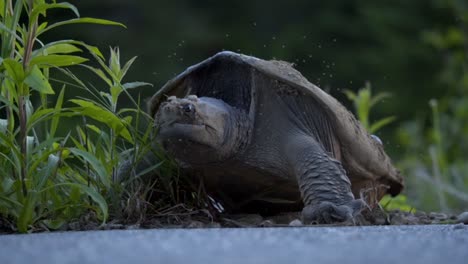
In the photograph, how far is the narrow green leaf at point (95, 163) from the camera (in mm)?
2775

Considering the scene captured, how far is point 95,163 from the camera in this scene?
9.17 feet

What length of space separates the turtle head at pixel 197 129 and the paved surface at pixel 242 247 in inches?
28.9

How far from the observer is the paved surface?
1788mm

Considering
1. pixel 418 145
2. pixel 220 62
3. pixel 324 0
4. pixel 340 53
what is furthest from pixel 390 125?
pixel 220 62

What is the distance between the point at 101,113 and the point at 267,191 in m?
0.78

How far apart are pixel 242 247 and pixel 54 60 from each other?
3.39 ft

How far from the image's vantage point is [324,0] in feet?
56.2

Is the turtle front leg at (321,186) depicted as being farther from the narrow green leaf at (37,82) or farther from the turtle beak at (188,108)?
the narrow green leaf at (37,82)

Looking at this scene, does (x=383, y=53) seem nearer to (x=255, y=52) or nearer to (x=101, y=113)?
(x=255, y=52)

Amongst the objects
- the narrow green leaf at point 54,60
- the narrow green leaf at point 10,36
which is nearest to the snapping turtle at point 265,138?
the narrow green leaf at point 54,60

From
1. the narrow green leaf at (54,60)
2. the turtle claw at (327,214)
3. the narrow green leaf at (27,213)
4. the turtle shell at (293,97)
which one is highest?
the turtle shell at (293,97)

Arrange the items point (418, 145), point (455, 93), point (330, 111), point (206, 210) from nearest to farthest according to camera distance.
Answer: point (206, 210) → point (330, 111) → point (418, 145) → point (455, 93)

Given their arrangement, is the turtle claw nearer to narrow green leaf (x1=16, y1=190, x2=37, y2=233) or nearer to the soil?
the soil

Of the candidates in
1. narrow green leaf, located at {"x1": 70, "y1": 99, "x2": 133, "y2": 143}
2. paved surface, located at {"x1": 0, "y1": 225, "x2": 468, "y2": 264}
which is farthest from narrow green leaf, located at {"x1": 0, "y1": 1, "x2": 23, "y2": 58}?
paved surface, located at {"x1": 0, "y1": 225, "x2": 468, "y2": 264}
